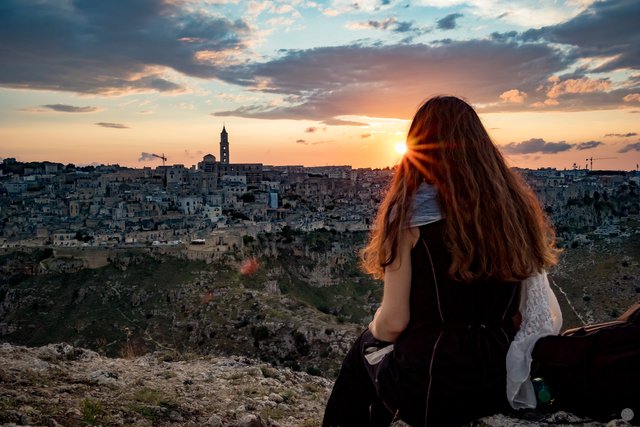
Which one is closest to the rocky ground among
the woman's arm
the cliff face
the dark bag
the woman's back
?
the dark bag

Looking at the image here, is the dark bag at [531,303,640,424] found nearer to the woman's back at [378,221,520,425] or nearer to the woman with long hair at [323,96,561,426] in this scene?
the woman with long hair at [323,96,561,426]

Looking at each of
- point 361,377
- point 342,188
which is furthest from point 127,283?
point 342,188

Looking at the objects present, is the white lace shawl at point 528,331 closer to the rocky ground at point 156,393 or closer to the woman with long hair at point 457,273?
the woman with long hair at point 457,273

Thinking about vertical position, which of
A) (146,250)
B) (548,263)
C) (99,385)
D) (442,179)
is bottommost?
(146,250)

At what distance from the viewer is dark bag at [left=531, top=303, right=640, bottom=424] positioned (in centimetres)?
244

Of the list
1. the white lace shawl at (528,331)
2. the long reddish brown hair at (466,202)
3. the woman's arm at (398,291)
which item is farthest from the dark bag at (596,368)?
the woman's arm at (398,291)

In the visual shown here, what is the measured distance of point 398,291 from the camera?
2830 millimetres

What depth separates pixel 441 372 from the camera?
272 centimetres

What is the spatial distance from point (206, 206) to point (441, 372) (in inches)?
2437

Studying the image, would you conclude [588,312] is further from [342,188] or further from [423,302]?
[342,188]

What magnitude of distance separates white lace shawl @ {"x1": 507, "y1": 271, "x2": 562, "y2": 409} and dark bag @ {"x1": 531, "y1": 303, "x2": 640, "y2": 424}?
0.18 feet

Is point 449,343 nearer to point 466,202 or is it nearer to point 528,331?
point 528,331

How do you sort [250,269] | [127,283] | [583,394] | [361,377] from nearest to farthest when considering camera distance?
[583,394] < [361,377] < [127,283] < [250,269]

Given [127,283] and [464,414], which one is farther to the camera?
[127,283]
